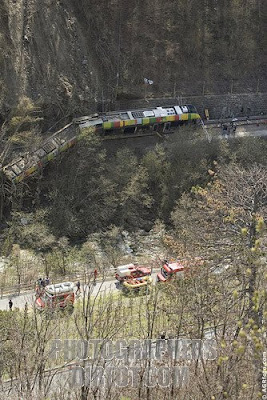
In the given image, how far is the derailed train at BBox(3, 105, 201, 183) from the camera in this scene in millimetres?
44094

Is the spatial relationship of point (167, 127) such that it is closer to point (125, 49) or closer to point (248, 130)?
point (248, 130)

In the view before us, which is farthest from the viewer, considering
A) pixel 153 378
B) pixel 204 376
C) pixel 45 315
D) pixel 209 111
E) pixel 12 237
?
pixel 209 111

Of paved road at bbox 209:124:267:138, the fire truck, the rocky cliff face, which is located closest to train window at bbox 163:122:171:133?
the rocky cliff face

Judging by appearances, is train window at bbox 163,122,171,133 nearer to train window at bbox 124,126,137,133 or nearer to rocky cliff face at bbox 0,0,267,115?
train window at bbox 124,126,137,133

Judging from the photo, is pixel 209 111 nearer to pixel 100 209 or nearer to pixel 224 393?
pixel 100 209

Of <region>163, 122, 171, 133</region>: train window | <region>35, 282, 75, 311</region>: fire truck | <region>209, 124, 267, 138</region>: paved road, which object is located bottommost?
<region>35, 282, 75, 311</region>: fire truck

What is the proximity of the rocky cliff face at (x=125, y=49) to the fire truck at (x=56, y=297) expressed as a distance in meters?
20.3

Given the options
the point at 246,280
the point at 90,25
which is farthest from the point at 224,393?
the point at 90,25

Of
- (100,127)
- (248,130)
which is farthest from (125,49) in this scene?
(248,130)

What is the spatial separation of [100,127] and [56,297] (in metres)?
23.0

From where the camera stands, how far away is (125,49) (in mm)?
54156

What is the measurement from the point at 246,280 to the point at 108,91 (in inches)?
1367

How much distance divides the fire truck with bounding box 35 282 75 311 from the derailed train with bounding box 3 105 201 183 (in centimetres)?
1488

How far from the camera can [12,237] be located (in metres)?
42.1
